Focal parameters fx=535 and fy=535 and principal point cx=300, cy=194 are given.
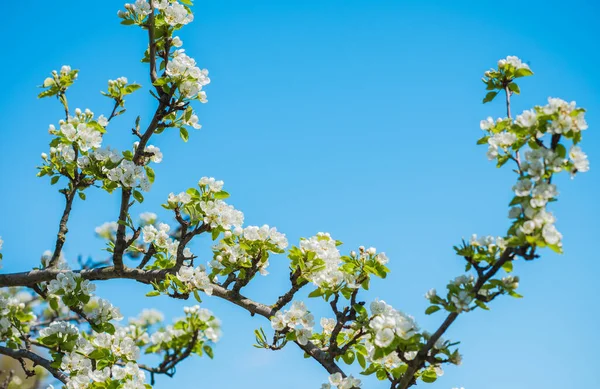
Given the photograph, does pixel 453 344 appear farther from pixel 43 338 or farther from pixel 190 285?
pixel 43 338

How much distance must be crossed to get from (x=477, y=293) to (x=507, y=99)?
140 centimetres

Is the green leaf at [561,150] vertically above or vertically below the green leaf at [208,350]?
above

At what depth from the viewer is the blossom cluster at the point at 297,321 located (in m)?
3.74

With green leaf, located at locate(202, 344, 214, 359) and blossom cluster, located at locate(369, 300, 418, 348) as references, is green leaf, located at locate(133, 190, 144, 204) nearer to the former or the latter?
green leaf, located at locate(202, 344, 214, 359)

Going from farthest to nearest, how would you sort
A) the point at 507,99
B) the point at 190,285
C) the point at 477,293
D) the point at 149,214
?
1. the point at 149,214
2. the point at 190,285
3. the point at 507,99
4. the point at 477,293

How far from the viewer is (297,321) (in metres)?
3.78

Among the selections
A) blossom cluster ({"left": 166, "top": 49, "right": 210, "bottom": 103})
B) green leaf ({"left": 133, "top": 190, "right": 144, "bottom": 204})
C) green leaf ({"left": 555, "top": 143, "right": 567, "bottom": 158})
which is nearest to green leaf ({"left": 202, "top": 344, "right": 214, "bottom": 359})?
green leaf ({"left": 133, "top": 190, "right": 144, "bottom": 204})

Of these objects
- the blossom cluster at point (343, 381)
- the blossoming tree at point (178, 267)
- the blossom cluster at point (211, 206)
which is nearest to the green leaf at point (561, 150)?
the blossoming tree at point (178, 267)

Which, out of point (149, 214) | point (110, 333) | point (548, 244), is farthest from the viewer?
point (149, 214)

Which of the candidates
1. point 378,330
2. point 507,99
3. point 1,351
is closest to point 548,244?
point 378,330

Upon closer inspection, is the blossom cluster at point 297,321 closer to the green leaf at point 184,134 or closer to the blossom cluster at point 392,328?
the blossom cluster at point 392,328

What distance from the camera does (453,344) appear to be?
10.1ft

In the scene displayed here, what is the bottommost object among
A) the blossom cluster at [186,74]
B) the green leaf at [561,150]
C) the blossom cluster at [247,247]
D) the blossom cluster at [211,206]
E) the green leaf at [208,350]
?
the green leaf at [208,350]

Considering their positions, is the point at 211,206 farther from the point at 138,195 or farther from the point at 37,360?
the point at 37,360
